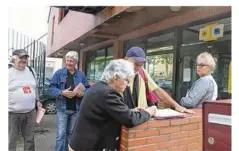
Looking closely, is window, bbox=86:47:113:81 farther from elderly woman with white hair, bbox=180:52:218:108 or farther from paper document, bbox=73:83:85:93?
elderly woman with white hair, bbox=180:52:218:108

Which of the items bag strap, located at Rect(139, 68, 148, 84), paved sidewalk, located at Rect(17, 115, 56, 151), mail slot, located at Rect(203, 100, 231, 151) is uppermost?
bag strap, located at Rect(139, 68, 148, 84)

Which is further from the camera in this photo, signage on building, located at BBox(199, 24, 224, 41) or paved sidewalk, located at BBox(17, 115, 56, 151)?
paved sidewalk, located at BBox(17, 115, 56, 151)

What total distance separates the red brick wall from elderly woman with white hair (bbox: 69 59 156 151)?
2.5 inches

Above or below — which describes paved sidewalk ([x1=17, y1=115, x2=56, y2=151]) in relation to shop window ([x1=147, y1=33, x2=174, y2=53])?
below

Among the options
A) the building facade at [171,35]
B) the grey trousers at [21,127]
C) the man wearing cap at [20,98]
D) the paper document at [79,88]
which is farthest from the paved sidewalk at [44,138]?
the building facade at [171,35]

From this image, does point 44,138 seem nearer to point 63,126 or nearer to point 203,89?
point 63,126

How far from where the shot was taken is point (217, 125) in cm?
111

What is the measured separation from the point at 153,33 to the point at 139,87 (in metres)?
2.89

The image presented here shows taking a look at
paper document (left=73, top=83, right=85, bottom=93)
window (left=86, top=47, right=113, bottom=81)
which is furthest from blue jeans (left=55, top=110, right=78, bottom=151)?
window (left=86, top=47, right=113, bottom=81)

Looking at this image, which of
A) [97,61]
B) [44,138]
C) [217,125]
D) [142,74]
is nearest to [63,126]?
[142,74]

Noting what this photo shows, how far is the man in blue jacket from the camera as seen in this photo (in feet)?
8.36

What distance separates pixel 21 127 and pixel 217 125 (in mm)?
2148

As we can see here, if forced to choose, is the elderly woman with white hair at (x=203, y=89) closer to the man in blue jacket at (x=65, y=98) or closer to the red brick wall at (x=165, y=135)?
the red brick wall at (x=165, y=135)

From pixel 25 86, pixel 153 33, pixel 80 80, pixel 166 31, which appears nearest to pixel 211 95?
pixel 80 80
